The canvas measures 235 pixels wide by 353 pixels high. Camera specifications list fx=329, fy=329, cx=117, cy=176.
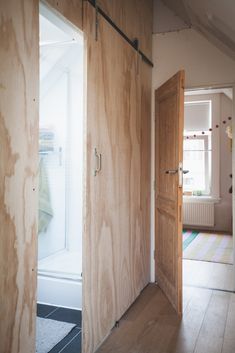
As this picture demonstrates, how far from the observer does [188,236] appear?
19.0ft

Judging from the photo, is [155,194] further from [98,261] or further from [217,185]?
[217,185]

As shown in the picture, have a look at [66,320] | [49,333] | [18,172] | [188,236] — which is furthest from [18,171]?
[188,236]

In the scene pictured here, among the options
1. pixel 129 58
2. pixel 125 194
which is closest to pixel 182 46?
pixel 129 58

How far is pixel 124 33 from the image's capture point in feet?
8.41

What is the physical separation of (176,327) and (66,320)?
0.81 metres

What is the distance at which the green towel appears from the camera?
3.25m

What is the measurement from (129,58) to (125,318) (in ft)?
6.69

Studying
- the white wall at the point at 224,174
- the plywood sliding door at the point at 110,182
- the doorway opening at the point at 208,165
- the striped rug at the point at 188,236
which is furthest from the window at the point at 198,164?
the plywood sliding door at the point at 110,182

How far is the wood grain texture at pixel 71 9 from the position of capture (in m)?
1.60

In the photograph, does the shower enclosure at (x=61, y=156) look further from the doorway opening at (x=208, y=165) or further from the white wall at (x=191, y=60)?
the doorway opening at (x=208, y=165)

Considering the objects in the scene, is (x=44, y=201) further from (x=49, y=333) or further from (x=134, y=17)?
(x=134, y=17)

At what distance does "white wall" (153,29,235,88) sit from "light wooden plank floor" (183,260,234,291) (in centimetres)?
199

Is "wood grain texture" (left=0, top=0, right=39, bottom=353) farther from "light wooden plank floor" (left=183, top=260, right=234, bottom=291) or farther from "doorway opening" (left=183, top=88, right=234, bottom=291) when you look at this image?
"doorway opening" (left=183, top=88, right=234, bottom=291)

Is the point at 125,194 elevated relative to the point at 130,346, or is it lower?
elevated
